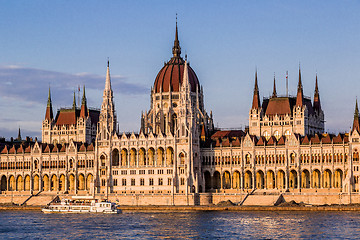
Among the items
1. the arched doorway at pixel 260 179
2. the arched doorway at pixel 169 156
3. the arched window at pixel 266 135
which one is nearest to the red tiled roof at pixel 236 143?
the arched doorway at pixel 260 179

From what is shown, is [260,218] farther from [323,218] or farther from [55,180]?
[55,180]

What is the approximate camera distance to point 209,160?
18500 centimetres

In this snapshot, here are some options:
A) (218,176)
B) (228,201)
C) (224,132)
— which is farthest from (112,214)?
(224,132)

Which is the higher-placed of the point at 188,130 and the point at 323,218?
the point at 188,130

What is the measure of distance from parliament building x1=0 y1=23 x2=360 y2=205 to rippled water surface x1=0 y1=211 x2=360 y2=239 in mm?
20473

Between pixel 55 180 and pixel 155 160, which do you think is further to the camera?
pixel 55 180

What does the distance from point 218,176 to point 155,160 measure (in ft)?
44.7

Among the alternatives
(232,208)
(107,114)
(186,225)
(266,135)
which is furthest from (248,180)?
(186,225)

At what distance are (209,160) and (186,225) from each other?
52615 millimetres

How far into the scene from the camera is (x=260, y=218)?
143 m

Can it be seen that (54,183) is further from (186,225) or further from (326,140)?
(186,225)

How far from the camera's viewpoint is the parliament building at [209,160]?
569ft

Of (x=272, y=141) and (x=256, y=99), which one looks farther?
(x=256, y=99)

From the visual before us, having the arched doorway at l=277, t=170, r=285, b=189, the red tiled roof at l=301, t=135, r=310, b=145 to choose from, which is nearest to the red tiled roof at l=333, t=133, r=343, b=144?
the red tiled roof at l=301, t=135, r=310, b=145
